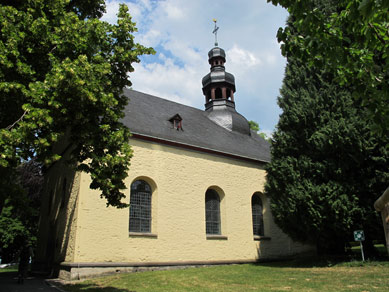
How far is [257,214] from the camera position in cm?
1778

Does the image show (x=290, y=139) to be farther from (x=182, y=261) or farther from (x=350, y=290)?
(x=350, y=290)

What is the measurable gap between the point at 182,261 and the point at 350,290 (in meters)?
7.87

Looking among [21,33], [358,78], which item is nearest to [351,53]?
[358,78]

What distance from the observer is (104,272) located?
39.1 feet

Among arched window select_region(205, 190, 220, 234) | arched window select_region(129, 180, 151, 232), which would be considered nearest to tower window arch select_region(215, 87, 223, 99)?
arched window select_region(205, 190, 220, 234)

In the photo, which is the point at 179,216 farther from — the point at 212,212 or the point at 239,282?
the point at 239,282

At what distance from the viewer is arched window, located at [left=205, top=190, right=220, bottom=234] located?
15836mm

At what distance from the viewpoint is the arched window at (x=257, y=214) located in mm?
17422

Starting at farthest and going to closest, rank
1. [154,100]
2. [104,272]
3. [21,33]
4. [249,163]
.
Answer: [154,100], [249,163], [104,272], [21,33]

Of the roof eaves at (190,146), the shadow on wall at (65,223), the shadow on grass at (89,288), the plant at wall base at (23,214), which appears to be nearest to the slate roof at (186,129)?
the roof eaves at (190,146)

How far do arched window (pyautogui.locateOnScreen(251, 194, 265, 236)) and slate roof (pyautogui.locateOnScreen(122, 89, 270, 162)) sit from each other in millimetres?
2281

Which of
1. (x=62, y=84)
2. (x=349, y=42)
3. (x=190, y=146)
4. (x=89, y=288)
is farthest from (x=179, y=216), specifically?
(x=349, y=42)

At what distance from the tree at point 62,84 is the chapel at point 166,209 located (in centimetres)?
517

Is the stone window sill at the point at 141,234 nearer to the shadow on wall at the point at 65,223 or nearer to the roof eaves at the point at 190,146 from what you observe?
the shadow on wall at the point at 65,223
